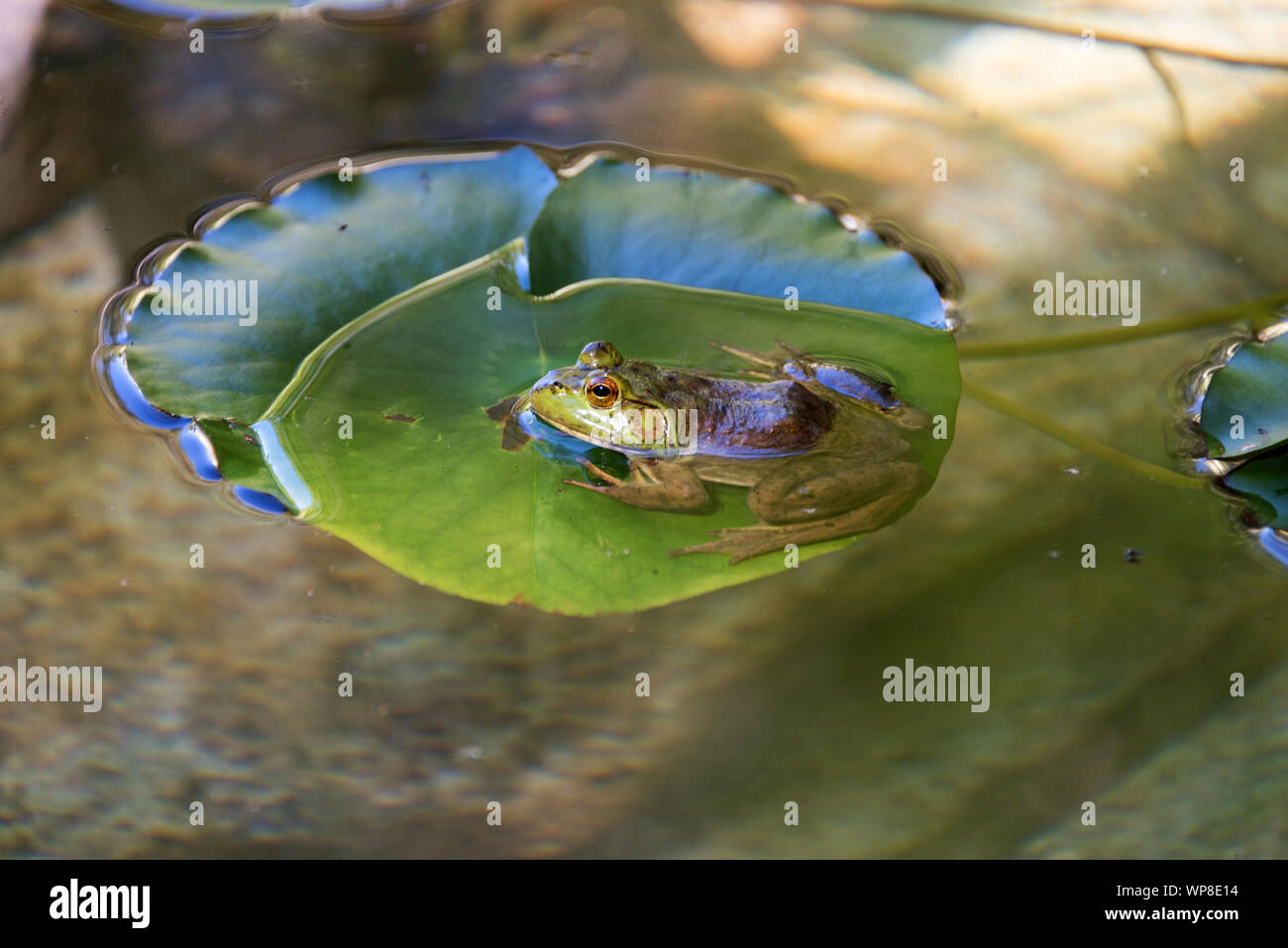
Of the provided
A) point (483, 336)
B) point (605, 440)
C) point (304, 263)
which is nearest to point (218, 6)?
point (304, 263)

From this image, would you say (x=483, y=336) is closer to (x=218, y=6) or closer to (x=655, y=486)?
(x=655, y=486)

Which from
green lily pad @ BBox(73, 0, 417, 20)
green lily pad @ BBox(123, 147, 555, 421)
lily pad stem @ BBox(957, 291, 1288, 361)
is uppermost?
green lily pad @ BBox(73, 0, 417, 20)

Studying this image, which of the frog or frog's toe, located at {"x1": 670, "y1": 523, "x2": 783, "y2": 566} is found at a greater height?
the frog

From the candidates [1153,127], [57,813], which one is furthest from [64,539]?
[1153,127]

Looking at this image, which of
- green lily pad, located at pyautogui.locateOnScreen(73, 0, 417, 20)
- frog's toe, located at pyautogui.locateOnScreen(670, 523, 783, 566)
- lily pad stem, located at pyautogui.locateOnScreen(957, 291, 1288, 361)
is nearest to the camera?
frog's toe, located at pyautogui.locateOnScreen(670, 523, 783, 566)

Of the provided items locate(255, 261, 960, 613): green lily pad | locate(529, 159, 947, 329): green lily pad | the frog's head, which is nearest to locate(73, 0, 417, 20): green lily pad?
locate(529, 159, 947, 329): green lily pad

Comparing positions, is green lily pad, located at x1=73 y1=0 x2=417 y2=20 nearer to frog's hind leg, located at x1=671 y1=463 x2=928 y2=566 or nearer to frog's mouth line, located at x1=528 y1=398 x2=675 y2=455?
frog's mouth line, located at x1=528 y1=398 x2=675 y2=455
